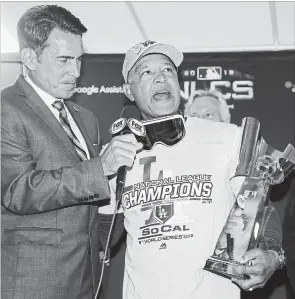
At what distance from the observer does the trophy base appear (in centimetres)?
176

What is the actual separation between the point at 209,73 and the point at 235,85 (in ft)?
0.58

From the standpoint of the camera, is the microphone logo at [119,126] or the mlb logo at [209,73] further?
the mlb logo at [209,73]

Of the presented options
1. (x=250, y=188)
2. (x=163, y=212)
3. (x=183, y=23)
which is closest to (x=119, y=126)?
(x=163, y=212)

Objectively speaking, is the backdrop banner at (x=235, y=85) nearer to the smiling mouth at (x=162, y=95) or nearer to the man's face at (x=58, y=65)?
the smiling mouth at (x=162, y=95)

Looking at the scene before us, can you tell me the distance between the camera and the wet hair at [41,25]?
6.37 feet

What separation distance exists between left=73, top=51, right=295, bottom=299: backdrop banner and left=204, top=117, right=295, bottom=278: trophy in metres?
1.46

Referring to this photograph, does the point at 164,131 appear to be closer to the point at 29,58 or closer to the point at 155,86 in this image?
the point at 155,86

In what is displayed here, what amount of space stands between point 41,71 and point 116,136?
424 millimetres

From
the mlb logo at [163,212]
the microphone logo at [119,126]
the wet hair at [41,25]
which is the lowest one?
the mlb logo at [163,212]

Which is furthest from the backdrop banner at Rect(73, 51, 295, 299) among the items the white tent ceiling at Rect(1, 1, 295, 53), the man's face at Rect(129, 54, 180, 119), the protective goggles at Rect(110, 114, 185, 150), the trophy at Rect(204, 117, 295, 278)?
the trophy at Rect(204, 117, 295, 278)

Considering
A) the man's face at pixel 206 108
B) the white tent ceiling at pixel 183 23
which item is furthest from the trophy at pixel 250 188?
the white tent ceiling at pixel 183 23

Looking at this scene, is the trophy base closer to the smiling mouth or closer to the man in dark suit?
the man in dark suit

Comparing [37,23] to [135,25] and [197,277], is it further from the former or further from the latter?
[135,25]

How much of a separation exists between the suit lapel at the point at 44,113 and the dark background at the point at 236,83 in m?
1.48
